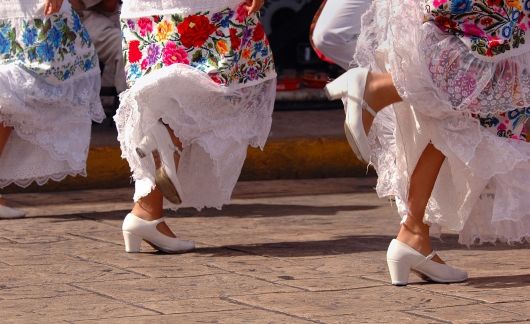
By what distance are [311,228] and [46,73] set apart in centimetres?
156

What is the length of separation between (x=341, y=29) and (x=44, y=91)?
1502 mm

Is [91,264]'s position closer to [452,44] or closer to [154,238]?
[154,238]

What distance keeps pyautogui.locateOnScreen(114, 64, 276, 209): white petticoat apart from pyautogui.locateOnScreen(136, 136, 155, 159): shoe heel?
0.11 feet

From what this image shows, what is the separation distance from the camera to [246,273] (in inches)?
222

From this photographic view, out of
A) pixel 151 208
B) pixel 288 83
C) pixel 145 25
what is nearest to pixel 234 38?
pixel 145 25

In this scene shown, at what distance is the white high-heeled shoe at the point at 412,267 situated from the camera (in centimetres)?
529

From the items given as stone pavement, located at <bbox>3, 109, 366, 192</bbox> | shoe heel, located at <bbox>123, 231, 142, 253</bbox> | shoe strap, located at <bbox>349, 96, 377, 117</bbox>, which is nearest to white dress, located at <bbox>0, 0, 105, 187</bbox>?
stone pavement, located at <bbox>3, 109, 366, 192</bbox>

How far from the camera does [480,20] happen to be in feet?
16.9

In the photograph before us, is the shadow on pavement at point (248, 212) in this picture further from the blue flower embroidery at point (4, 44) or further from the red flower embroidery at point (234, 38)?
the red flower embroidery at point (234, 38)

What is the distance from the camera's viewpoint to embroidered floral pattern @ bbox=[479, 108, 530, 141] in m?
5.32

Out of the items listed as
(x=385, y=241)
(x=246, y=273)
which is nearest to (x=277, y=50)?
(x=385, y=241)

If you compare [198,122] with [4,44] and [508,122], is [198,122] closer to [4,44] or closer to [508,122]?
[508,122]

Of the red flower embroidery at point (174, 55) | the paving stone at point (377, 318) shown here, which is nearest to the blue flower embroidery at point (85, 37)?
the red flower embroidery at point (174, 55)

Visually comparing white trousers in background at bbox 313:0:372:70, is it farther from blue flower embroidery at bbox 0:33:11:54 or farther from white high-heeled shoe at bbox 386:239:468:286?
white high-heeled shoe at bbox 386:239:468:286
